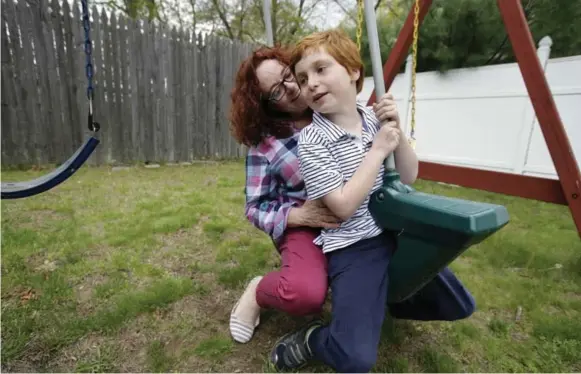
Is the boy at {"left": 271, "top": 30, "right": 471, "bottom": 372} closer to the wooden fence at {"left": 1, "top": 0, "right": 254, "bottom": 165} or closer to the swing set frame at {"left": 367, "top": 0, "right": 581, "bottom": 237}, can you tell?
the swing set frame at {"left": 367, "top": 0, "right": 581, "bottom": 237}

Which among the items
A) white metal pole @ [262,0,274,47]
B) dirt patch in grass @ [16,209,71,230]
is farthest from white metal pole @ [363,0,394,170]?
dirt patch in grass @ [16,209,71,230]

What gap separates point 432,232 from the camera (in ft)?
3.41

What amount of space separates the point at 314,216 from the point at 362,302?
359mm

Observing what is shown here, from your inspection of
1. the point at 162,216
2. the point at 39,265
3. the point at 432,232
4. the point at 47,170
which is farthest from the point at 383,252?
the point at 47,170

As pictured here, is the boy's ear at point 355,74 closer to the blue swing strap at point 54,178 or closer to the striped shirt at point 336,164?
the striped shirt at point 336,164

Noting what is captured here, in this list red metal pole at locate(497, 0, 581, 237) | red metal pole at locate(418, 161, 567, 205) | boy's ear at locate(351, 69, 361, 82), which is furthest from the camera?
red metal pole at locate(418, 161, 567, 205)

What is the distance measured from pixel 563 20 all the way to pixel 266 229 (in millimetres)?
4161

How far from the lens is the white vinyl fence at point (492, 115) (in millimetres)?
3936

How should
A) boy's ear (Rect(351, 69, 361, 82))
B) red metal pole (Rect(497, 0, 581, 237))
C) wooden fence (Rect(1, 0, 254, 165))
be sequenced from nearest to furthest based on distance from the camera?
boy's ear (Rect(351, 69, 361, 82)), red metal pole (Rect(497, 0, 581, 237)), wooden fence (Rect(1, 0, 254, 165))

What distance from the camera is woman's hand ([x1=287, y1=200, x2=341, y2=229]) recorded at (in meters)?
1.34

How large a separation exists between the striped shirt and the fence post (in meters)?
3.72

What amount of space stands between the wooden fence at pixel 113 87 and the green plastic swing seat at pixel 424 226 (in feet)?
14.4

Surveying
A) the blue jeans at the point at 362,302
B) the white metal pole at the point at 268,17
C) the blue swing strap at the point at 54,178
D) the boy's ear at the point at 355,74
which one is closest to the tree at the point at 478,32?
the white metal pole at the point at 268,17

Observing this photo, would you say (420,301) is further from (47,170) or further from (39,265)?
(47,170)
